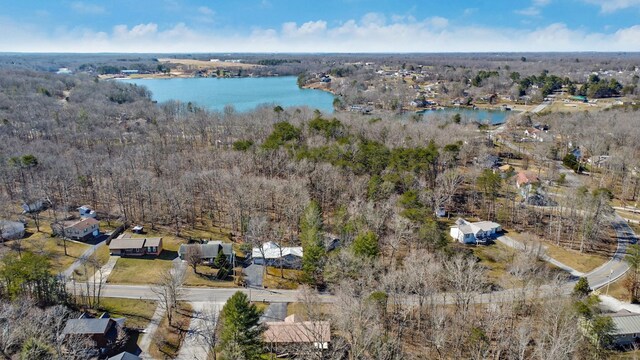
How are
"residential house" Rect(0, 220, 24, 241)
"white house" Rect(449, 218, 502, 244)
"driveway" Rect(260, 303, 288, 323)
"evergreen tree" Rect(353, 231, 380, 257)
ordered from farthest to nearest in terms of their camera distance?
"white house" Rect(449, 218, 502, 244) < "residential house" Rect(0, 220, 24, 241) < "evergreen tree" Rect(353, 231, 380, 257) < "driveway" Rect(260, 303, 288, 323)

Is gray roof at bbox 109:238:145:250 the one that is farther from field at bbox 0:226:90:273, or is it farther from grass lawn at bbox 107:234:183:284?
field at bbox 0:226:90:273

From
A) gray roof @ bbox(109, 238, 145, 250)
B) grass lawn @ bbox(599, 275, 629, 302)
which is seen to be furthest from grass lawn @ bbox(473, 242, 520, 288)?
gray roof @ bbox(109, 238, 145, 250)

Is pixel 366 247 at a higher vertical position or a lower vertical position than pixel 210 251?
higher

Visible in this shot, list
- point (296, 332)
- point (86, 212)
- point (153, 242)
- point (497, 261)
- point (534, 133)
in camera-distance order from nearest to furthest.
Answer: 1. point (296, 332)
2. point (497, 261)
3. point (153, 242)
4. point (86, 212)
5. point (534, 133)

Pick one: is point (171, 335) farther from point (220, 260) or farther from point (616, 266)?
point (616, 266)

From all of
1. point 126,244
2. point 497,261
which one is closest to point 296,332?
point 126,244

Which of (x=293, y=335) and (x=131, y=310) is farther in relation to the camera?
(x=131, y=310)
